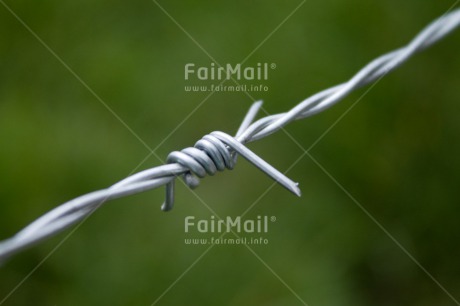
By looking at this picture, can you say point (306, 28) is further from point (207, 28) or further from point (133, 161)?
point (133, 161)

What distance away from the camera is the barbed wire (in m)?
0.54

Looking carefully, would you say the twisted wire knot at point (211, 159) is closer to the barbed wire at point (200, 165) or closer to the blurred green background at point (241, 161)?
the barbed wire at point (200, 165)

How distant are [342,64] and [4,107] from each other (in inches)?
34.0

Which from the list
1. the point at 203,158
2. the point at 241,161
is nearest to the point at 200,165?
the point at 203,158

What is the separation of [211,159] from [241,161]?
0.85m

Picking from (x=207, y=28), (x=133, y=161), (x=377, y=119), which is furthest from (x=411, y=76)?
(x=133, y=161)

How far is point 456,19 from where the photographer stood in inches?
29.4

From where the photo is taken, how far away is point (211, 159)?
24.9 inches

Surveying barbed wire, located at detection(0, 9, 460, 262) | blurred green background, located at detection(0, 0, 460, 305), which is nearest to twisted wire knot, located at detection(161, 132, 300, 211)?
barbed wire, located at detection(0, 9, 460, 262)

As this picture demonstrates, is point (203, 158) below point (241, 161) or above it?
below

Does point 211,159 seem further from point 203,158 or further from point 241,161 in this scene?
point 241,161

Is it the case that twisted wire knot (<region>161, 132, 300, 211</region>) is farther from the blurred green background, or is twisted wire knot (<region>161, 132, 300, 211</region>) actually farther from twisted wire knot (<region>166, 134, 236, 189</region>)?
the blurred green background

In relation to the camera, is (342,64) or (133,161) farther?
(342,64)

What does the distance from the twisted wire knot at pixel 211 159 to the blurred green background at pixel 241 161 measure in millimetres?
709
